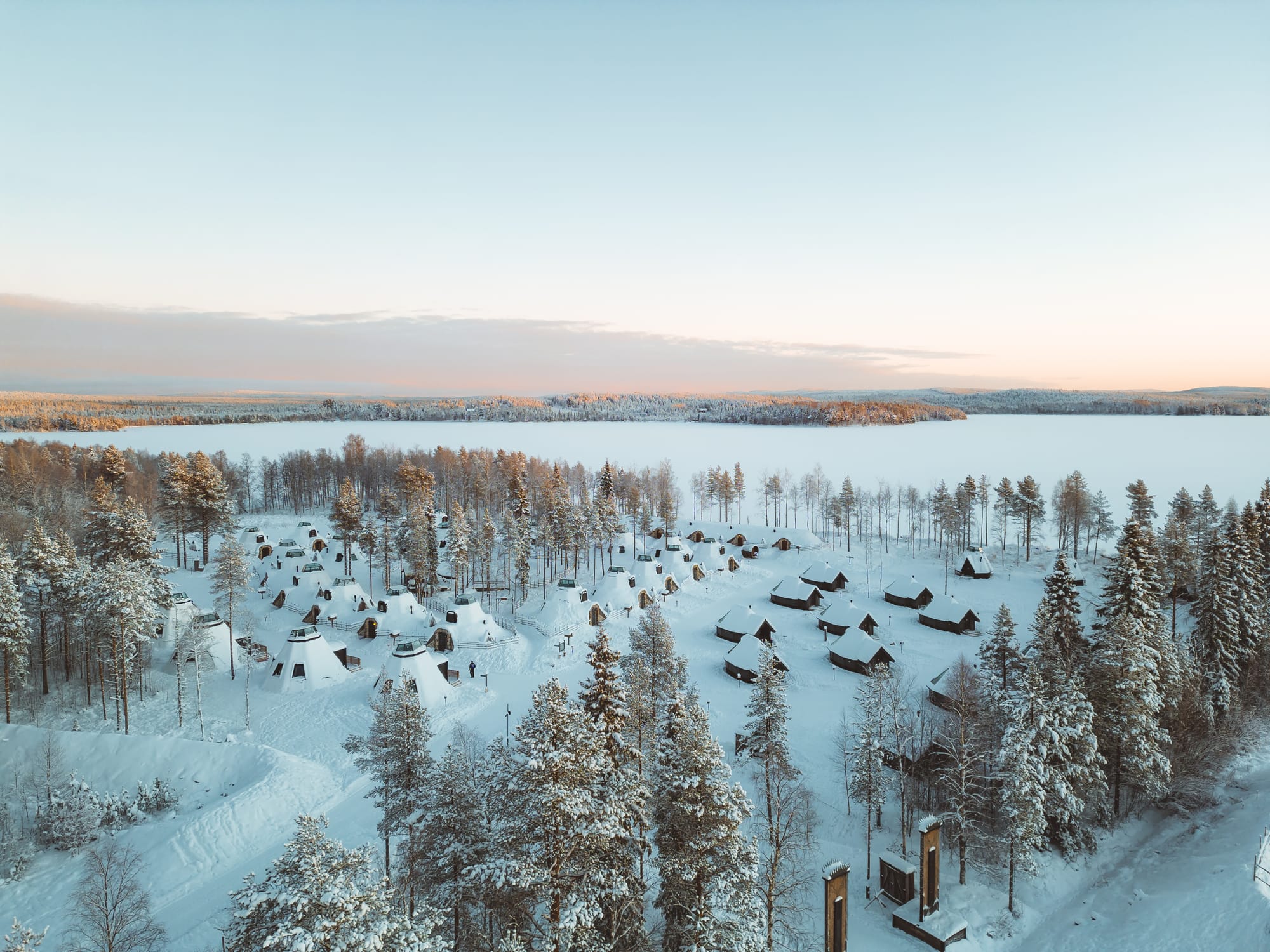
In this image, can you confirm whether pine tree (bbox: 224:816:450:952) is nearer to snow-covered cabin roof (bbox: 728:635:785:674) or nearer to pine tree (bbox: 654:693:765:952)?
pine tree (bbox: 654:693:765:952)

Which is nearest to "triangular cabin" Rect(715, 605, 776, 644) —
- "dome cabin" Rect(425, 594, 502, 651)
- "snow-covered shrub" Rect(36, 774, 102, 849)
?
"dome cabin" Rect(425, 594, 502, 651)

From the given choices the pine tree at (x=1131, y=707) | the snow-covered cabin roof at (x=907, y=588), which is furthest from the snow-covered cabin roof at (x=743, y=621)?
the pine tree at (x=1131, y=707)

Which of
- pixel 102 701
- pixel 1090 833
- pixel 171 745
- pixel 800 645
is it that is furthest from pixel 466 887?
pixel 800 645

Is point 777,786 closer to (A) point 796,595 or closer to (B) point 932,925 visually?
(B) point 932,925

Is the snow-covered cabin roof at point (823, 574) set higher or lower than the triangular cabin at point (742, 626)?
higher

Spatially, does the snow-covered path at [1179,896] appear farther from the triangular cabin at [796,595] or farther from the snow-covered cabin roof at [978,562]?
the snow-covered cabin roof at [978,562]

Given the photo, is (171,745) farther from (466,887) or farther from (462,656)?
(466,887)
